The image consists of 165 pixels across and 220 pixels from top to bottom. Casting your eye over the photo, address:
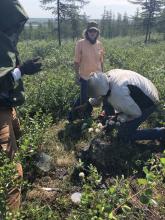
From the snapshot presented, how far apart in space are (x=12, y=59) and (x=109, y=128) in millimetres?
2113

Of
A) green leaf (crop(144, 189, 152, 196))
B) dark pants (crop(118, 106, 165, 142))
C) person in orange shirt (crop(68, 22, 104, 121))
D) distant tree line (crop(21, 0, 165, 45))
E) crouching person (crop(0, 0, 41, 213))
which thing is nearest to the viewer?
green leaf (crop(144, 189, 152, 196))

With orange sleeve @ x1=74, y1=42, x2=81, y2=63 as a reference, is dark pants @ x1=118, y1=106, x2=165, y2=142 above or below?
below

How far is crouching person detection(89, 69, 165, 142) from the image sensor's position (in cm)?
471

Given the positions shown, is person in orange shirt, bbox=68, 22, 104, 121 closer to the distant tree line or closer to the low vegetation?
the low vegetation

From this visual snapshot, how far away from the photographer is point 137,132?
16.8 feet

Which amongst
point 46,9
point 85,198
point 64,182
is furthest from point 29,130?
point 46,9

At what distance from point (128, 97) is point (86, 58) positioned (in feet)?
6.39

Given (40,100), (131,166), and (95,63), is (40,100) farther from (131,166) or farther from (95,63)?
(131,166)

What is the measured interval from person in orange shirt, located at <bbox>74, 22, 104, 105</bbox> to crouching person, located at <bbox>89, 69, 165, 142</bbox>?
137cm

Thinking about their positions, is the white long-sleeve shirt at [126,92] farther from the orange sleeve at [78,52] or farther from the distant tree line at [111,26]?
the distant tree line at [111,26]

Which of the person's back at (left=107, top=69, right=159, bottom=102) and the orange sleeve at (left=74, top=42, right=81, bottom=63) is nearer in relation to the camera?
the person's back at (left=107, top=69, right=159, bottom=102)

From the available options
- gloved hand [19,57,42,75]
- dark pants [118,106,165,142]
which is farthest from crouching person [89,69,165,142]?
gloved hand [19,57,42,75]

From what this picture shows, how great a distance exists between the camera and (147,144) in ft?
17.4

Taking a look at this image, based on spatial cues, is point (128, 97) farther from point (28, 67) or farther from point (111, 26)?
point (111, 26)
